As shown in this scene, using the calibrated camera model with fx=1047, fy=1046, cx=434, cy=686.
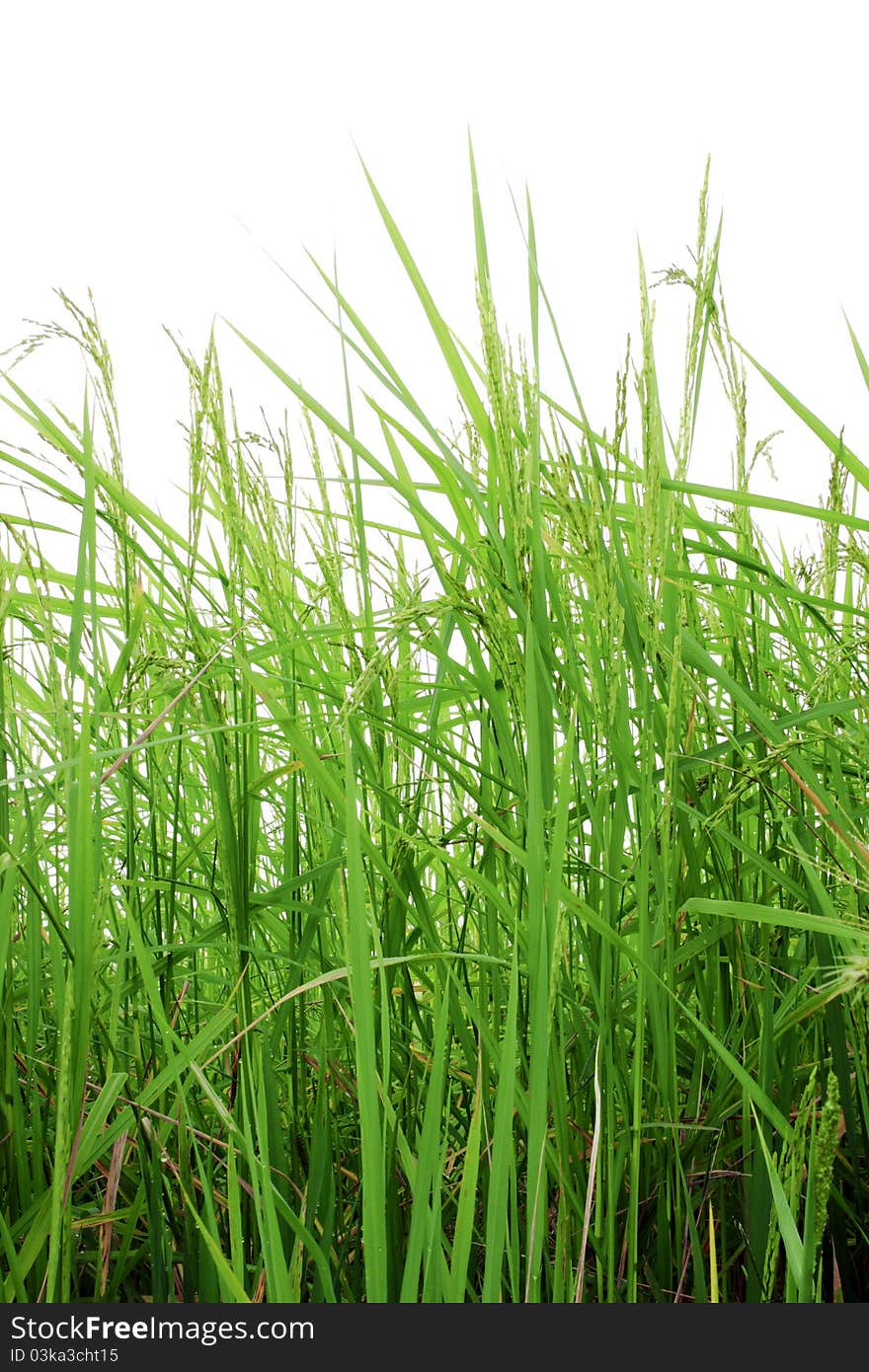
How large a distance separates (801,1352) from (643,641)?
464mm

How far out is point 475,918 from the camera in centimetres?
89

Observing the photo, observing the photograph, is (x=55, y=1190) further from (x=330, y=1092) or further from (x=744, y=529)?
(x=744, y=529)

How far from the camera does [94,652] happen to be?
0.82m

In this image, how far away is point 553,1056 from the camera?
2.21 ft

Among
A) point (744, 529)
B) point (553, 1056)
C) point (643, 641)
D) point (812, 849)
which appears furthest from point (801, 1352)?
point (744, 529)

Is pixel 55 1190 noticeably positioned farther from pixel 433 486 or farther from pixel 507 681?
pixel 433 486

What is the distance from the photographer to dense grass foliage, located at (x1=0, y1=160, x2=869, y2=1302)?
2.04ft

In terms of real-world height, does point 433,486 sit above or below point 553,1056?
above

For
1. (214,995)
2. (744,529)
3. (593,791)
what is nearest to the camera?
(593,791)

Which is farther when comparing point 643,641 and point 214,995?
point 214,995

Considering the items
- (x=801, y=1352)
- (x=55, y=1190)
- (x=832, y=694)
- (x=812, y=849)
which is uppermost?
(x=832, y=694)

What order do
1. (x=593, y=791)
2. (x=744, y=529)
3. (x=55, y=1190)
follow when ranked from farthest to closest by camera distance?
(x=744, y=529), (x=593, y=791), (x=55, y=1190)

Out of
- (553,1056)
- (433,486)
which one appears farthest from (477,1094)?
(433,486)

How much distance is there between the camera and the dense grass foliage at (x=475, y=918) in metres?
0.62
